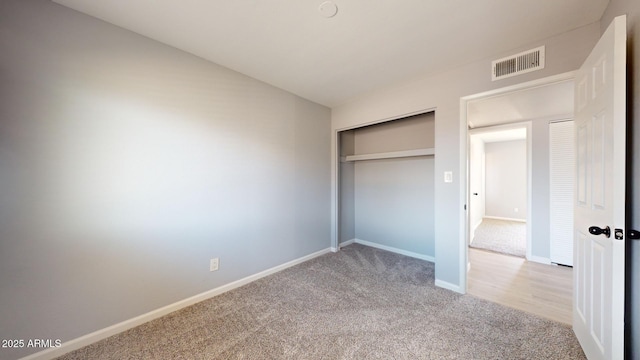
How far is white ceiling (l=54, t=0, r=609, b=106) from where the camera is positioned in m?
1.66

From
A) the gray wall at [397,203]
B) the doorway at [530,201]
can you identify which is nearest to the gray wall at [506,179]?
the doorway at [530,201]

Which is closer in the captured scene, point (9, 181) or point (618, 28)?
point (618, 28)

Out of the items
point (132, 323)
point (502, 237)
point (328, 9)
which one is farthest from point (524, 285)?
point (132, 323)

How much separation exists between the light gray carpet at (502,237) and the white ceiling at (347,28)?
346 cm

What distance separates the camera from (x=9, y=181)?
1467 millimetres

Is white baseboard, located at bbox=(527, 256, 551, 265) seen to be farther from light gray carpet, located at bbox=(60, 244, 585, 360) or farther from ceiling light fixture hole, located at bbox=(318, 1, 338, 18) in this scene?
ceiling light fixture hole, located at bbox=(318, 1, 338, 18)

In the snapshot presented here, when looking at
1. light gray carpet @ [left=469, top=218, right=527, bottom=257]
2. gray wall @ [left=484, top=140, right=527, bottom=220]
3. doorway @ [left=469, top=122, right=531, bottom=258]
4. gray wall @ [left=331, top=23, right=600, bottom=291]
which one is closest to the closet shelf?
gray wall @ [left=331, top=23, right=600, bottom=291]

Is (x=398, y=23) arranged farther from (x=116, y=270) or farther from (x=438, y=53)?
(x=116, y=270)

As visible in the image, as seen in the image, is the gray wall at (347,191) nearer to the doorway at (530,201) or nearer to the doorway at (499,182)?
the doorway at (530,201)

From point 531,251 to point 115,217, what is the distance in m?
5.34

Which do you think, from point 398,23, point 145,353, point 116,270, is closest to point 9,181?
point 116,270

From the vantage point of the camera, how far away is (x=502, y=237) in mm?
4848

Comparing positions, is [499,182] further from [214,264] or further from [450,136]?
[214,264]

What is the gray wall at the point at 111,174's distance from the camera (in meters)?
1.51
